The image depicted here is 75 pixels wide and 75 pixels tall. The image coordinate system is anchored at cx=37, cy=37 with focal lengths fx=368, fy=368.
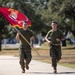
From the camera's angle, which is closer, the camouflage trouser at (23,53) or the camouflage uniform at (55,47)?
the camouflage uniform at (55,47)

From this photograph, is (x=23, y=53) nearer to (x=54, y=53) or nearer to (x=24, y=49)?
(x=24, y=49)

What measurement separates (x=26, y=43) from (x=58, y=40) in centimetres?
124

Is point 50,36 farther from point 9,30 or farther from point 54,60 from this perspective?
point 9,30

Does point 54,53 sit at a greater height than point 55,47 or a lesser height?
A: lesser

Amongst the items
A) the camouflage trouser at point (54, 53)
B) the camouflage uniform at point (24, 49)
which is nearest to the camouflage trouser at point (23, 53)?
the camouflage uniform at point (24, 49)

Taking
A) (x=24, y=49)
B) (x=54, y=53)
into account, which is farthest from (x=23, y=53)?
(x=54, y=53)

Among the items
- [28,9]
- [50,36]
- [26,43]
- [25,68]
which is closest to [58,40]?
[50,36]

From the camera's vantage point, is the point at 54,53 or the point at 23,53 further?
the point at 23,53

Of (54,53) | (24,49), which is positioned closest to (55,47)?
(54,53)

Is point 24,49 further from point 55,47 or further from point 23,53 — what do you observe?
point 55,47

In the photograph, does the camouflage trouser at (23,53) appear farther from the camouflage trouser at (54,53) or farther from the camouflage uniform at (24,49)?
the camouflage trouser at (54,53)

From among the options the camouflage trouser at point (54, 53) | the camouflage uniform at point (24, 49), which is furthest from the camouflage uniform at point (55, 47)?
the camouflage uniform at point (24, 49)

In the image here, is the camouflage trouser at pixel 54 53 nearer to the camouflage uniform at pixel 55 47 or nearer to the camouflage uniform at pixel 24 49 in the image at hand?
the camouflage uniform at pixel 55 47

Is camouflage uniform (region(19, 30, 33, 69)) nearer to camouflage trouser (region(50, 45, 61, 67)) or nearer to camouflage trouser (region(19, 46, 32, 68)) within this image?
camouflage trouser (region(19, 46, 32, 68))
